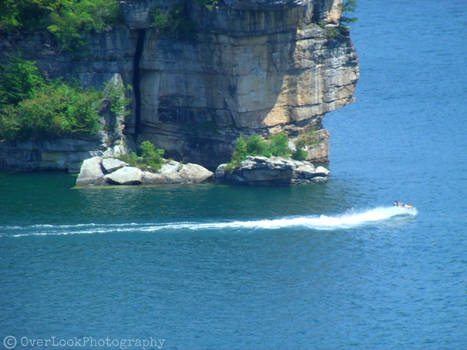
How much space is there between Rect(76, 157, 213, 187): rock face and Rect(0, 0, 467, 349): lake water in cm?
163

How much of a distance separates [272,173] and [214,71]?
12.6 m

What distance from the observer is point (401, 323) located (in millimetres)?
65938

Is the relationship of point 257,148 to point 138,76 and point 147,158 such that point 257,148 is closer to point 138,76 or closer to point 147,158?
point 147,158

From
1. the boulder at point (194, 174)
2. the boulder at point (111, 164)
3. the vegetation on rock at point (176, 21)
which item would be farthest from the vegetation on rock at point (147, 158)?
the vegetation on rock at point (176, 21)

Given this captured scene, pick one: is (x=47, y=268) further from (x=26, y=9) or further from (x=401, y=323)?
(x=26, y=9)

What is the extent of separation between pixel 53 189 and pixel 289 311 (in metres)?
35.1

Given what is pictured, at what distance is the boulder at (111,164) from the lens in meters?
95.5

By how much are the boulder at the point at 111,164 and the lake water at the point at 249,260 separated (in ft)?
9.81

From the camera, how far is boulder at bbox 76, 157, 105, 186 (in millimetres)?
94625

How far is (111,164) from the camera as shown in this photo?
95938 millimetres

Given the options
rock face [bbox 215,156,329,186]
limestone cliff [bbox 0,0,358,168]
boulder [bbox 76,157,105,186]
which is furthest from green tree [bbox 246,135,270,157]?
boulder [bbox 76,157,105,186]

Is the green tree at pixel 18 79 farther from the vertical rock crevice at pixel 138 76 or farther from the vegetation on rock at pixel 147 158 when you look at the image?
the vegetation on rock at pixel 147 158

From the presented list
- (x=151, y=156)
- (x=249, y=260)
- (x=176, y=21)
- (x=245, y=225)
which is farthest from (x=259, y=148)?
(x=249, y=260)

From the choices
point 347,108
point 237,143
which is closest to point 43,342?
point 237,143
